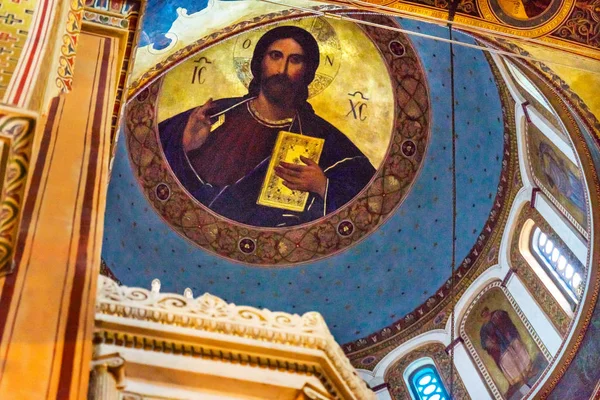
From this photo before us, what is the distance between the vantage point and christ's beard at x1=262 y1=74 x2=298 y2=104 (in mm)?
15258

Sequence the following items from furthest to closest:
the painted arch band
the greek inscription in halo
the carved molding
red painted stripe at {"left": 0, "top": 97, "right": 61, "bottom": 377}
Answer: the painted arch band
the greek inscription in halo
red painted stripe at {"left": 0, "top": 97, "right": 61, "bottom": 377}
the carved molding

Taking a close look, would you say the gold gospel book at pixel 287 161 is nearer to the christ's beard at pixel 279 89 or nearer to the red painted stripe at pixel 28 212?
the christ's beard at pixel 279 89

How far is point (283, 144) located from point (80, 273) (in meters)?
12.5

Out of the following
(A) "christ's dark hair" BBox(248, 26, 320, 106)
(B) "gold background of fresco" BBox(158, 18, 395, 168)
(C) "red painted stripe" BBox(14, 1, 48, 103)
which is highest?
(A) "christ's dark hair" BBox(248, 26, 320, 106)

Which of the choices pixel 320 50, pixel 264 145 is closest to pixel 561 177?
pixel 320 50

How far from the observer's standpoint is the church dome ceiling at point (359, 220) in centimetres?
1452

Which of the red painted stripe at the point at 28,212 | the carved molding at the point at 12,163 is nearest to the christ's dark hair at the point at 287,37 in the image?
the red painted stripe at the point at 28,212

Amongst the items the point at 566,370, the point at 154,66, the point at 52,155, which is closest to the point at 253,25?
the point at 154,66

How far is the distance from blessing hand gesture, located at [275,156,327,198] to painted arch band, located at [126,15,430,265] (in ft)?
0.06

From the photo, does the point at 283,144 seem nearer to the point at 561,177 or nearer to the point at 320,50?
the point at 320,50

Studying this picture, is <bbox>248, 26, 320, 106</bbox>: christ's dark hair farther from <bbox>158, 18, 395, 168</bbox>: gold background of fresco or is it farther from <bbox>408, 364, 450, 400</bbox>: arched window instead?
<bbox>408, 364, 450, 400</bbox>: arched window

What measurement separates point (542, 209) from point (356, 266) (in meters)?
3.73

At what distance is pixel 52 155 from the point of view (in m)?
3.98

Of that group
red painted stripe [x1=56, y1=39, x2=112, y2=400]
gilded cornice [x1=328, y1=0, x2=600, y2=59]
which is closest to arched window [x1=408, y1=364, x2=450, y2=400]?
gilded cornice [x1=328, y1=0, x2=600, y2=59]
